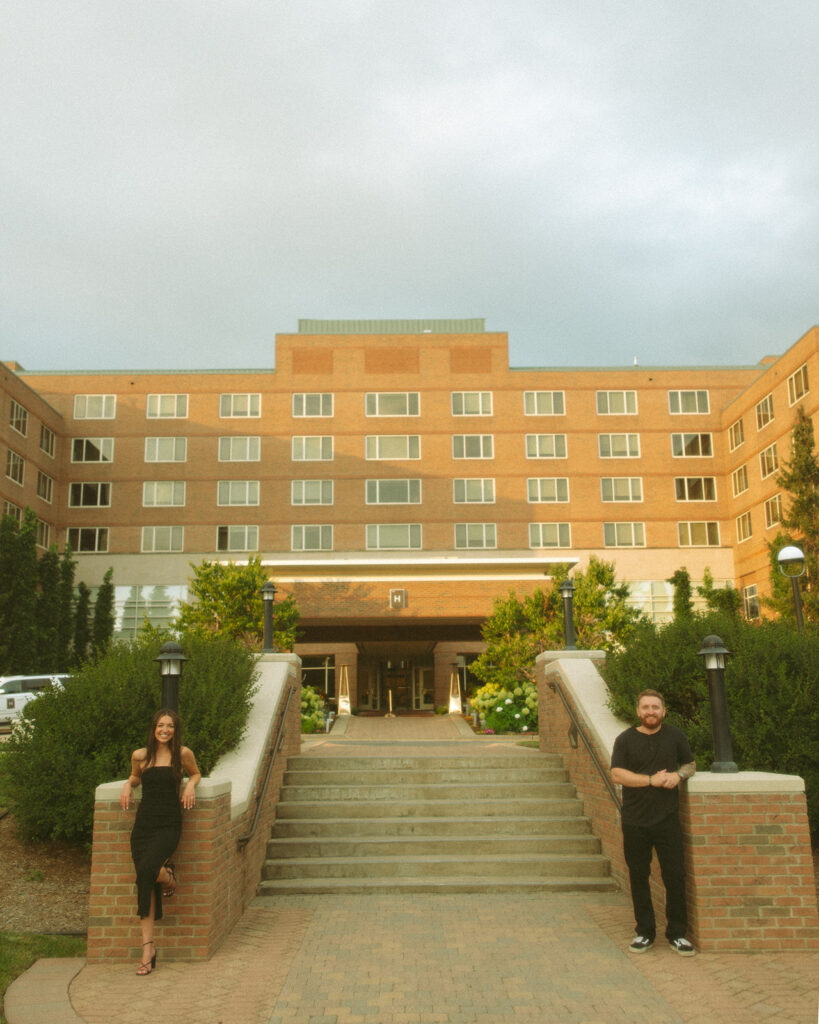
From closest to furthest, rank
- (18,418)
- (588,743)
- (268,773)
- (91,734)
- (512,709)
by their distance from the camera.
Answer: (91,734) < (268,773) < (588,743) < (512,709) < (18,418)

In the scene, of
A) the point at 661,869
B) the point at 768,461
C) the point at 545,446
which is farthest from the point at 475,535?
the point at 661,869

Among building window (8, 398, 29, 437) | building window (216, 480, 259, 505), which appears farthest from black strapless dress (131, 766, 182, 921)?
building window (216, 480, 259, 505)

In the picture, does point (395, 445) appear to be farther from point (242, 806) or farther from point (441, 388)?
point (242, 806)

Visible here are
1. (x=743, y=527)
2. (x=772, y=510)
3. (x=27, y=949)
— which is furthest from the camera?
(x=743, y=527)

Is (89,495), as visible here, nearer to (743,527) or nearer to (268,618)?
(743,527)

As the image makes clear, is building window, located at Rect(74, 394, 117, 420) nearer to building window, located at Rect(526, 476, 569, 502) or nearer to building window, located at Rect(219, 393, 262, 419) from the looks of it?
building window, located at Rect(219, 393, 262, 419)

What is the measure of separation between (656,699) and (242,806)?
3424 mm

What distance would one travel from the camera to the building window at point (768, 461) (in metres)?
44.4

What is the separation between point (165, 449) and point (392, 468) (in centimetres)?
1236

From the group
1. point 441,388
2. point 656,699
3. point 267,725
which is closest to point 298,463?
point 441,388

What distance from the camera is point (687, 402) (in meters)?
51.3

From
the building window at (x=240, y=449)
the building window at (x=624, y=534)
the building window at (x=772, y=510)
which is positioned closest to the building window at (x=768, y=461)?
the building window at (x=772, y=510)

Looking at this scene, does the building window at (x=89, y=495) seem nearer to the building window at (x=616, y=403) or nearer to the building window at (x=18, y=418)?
the building window at (x=18, y=418)

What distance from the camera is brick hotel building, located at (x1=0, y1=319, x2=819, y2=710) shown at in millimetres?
48969
